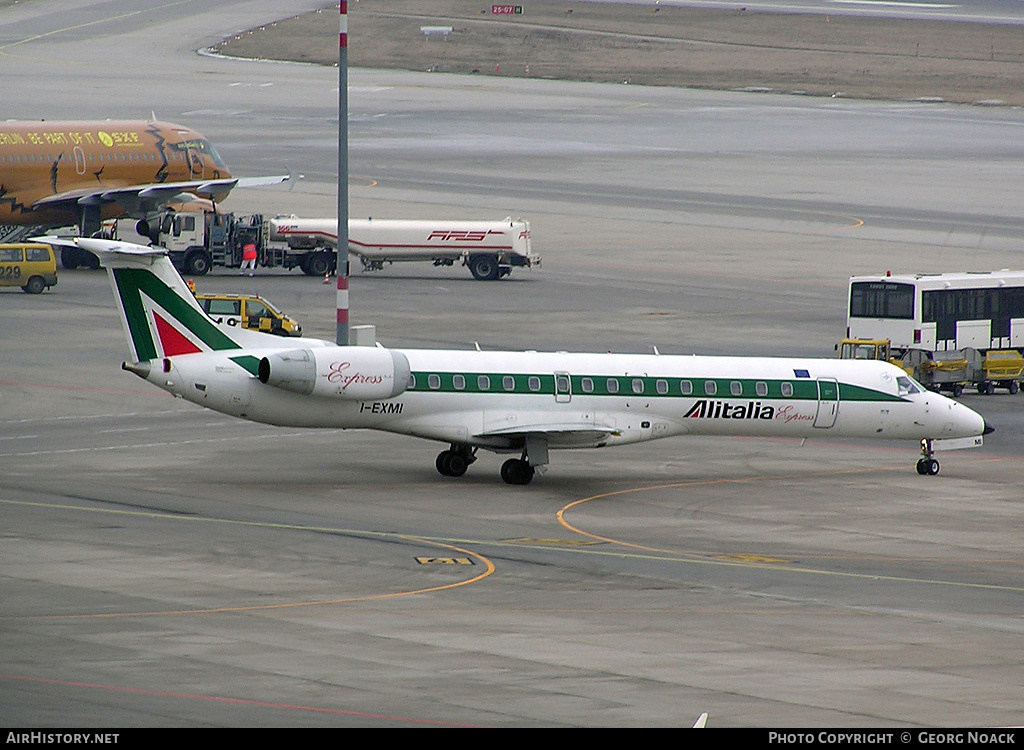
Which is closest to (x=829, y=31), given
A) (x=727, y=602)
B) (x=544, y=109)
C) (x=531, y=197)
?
(x=544, y=109)

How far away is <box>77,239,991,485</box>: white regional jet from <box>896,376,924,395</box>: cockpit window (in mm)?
45

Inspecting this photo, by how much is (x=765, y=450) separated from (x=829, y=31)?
5506 inches

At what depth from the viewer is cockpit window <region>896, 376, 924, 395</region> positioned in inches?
1833

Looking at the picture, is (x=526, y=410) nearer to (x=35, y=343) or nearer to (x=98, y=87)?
(x=35, y=343)

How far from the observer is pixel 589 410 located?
43.9 metres

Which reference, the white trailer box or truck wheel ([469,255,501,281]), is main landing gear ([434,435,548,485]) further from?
truck wheel ([469,255,501,281])

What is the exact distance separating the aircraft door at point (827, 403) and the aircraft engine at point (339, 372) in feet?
34.6

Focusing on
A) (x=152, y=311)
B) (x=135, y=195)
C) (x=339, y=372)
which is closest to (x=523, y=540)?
→ (x=339, y=372)

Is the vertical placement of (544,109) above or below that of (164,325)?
above

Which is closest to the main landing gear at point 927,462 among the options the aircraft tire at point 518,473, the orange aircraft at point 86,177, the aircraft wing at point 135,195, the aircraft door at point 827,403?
the aircraft door at point 827,403

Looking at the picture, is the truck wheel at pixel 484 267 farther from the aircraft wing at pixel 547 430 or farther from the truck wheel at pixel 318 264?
the aircraft wing at pixel 547 430

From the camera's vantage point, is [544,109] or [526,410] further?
[544,109]

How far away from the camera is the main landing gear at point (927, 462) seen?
4666 centimetres

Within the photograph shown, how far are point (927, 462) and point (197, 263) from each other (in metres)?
41.4
